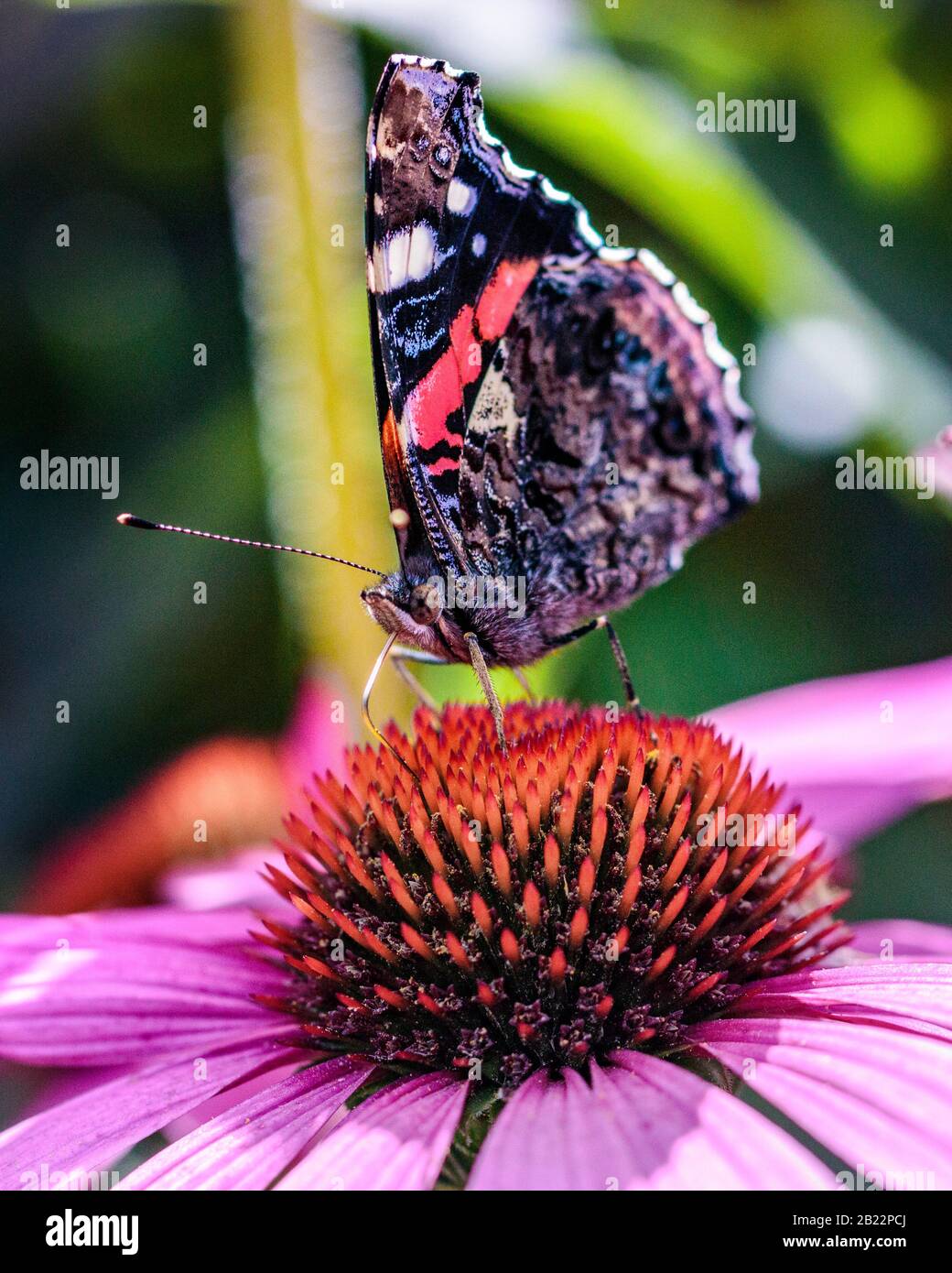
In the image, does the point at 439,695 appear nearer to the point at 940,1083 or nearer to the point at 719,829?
the point at 719,829

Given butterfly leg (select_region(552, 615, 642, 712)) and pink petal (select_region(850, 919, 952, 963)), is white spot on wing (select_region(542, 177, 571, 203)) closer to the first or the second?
butterfly leg (select_region(552, 615, 642, 712))

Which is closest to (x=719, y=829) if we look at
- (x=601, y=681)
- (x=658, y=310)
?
(x=658, y=310)

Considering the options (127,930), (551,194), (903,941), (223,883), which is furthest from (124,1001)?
(551,194)

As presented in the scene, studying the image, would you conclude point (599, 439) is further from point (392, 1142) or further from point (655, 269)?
point (392, 1142)

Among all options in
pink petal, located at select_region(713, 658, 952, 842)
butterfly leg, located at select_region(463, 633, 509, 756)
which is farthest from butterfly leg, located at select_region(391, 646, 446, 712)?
pink petal, located at select_region(713, 658, 952, 842)

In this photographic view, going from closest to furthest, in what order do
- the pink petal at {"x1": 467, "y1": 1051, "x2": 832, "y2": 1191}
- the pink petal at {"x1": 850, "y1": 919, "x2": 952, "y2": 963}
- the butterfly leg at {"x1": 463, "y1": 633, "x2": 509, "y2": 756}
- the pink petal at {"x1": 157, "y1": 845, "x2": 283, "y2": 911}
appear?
1. the pink petal at {"x1": 467, "y1": 1051, "x2": 832, "y2": 1191}
2. the butterfly leg at {"x1": 463, "y1": 633, "x2": 509, "y2": 756}
3. the pink petal at {"x1": 850, "y1": 919, "x2": 952, "y2": 963}
4. the pink petal at {"x1": 157, "y1": 845, "x2": 283, "y2": 911}
